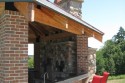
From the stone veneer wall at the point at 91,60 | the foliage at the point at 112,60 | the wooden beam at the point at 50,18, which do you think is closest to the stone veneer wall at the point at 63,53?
the stone veneer wall at the point at 91,60

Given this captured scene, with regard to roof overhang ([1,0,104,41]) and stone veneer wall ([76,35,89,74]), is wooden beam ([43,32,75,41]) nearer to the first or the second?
stone veneer wall ([76,35,89,74])

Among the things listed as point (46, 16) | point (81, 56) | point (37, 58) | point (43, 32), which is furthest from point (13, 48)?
point (37, 58)

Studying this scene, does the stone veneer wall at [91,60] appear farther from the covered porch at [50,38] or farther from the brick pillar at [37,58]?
the brick pillar at [37,58]

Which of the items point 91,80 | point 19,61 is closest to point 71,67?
point 91,80

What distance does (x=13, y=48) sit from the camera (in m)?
6.42

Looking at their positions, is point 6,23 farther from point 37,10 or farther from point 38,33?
point 38,33

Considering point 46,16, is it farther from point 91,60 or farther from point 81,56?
point 91,60

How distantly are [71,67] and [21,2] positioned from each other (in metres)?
4.11

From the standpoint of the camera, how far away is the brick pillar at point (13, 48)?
6.36m

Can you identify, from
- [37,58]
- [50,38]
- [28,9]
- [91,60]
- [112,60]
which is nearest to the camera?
[28,9]

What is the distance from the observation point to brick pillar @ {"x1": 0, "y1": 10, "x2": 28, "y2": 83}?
20.9 ft

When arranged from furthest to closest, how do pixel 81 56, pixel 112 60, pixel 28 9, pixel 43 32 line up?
pixel 112 60 → pixel 43 32 → pixel 81 56 → pixel 28 9

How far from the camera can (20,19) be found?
258 inches

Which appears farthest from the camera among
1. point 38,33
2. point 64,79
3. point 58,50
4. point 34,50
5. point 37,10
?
point 34,50
